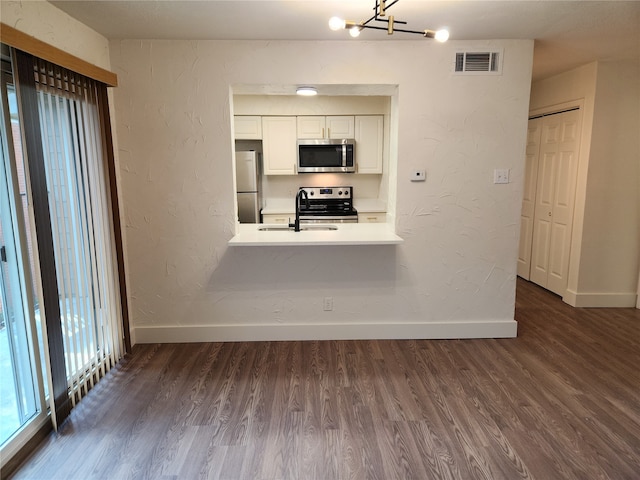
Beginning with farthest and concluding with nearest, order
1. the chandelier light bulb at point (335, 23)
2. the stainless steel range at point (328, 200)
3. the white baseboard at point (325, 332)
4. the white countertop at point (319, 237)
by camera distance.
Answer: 1. the stainless steel range at point (328, 200)
2. the white baseboard at point (325, 332)
3. the white countertop at point (319, 237)
4. the chandelier light bulb at point (335, 23)

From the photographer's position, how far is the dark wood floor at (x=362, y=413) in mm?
1863

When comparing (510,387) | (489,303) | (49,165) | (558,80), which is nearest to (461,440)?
(510,387)

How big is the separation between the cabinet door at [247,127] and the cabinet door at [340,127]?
85cm

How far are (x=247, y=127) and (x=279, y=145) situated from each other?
435 millimetres

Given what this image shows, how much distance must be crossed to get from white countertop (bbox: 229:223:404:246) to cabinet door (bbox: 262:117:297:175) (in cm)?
172

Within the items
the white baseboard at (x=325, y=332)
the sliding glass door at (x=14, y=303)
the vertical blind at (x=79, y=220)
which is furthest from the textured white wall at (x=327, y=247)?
the sliding glass door at (x=14, y=303)

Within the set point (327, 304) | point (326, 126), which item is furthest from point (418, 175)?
point (326, 126)

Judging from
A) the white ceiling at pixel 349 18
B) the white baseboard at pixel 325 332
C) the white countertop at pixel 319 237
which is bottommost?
the white baseboard at pixel 325 332

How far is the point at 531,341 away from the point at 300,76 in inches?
109

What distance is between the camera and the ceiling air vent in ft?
9.52

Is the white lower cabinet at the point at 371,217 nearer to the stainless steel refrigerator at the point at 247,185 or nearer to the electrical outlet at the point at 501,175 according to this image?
the stainless steel refrigerator at the point at 247,185

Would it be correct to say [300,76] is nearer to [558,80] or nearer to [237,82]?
[237,82]

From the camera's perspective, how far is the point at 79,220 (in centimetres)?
237

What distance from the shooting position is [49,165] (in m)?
2.12
